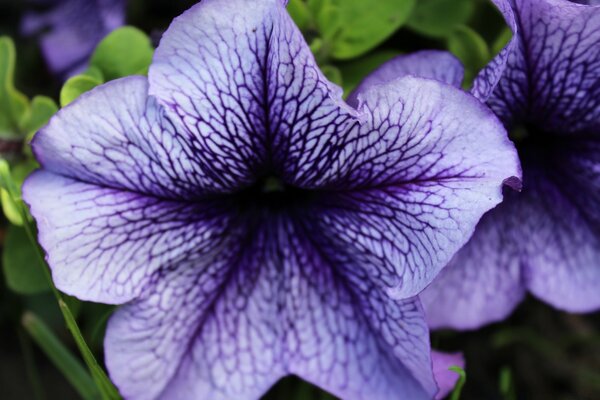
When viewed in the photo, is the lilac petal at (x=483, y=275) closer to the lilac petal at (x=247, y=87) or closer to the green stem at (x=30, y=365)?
the lilac petal at (x=247, y=87)

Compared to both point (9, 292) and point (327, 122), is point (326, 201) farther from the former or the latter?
point (9, 292)

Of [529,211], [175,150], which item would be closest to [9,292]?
[175,150]

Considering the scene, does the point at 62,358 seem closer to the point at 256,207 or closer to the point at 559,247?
the point at 256,207

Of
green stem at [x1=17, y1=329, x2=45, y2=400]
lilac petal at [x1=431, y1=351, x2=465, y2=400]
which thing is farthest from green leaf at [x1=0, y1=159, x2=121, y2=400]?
lilac petal at [x1=431, y1=351, x2=465, y2=400]

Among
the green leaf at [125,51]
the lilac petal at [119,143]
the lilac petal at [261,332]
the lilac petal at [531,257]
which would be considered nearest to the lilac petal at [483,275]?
the lilac petal at [531,257]

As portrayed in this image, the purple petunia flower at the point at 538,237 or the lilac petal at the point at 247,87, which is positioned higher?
the lilac petal at the point at 247,87

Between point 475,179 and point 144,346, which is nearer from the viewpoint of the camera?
point 475,179

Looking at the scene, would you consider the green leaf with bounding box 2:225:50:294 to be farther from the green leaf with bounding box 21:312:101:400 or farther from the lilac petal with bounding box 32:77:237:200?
the lilac petal with bounding box 32:77:237:200

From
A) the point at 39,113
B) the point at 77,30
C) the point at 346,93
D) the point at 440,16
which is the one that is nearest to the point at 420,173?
the point at 346,93
